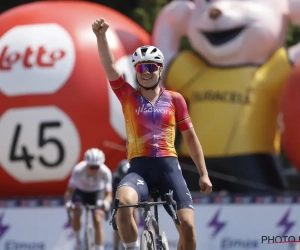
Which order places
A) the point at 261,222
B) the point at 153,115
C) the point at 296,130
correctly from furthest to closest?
the point at 296,130, the point at 261,222, the point at 153,115

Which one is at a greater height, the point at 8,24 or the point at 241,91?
the point at 8,24

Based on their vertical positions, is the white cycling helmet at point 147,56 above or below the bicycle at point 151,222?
above

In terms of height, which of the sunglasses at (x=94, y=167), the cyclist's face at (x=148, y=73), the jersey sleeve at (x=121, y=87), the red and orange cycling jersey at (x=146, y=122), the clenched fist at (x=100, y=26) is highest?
the clenched fist at (x=100, y=26)

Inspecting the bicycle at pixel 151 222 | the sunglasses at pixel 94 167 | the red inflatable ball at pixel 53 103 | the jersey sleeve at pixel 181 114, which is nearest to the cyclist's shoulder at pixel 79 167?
the sunglasses at pixel 94 167

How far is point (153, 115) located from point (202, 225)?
6387mm

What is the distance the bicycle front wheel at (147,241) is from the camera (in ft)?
24.2

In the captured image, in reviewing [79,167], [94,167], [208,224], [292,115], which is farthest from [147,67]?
[292,115]

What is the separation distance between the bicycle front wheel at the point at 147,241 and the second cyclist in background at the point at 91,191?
182 inches

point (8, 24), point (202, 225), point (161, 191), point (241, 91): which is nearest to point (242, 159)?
point (241, 91)

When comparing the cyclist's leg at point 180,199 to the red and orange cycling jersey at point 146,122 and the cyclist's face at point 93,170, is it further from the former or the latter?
the cyclist's face at point 93,170

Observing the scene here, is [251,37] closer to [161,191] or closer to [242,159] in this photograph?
[242,159]

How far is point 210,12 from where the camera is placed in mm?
15531

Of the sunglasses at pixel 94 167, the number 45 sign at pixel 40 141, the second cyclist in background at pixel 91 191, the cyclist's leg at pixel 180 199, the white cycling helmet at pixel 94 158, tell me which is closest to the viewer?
the cyclist's leg at pixel 180 199

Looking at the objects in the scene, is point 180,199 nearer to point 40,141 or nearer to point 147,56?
point 147,56
